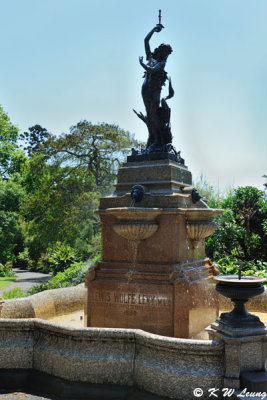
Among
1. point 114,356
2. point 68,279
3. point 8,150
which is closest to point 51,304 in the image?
point 114,356

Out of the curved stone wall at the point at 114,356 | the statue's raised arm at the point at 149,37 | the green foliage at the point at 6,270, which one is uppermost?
the statue's raised arm at the point at 149,37

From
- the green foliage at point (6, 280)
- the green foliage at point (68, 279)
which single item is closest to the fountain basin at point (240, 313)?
the green foliage at point (68, 279)

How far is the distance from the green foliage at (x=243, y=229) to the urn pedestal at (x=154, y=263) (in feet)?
34.5

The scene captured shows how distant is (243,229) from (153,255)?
40.6ft

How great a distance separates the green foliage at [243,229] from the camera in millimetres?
17844

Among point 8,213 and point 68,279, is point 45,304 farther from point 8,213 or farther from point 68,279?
point 8,213

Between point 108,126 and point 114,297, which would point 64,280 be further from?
point 108,126

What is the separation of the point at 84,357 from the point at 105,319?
173 centimetres

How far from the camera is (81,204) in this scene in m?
24.8

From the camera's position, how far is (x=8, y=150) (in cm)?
3145

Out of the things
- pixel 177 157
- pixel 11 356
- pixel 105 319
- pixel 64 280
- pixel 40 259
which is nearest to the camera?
pixel 11 356

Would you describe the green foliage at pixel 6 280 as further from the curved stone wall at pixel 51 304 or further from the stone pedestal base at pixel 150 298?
the stone pedestal base at pixel 150 298

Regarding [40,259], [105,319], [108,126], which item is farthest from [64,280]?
[40,259]

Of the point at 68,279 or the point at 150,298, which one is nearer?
the point at 150,298
